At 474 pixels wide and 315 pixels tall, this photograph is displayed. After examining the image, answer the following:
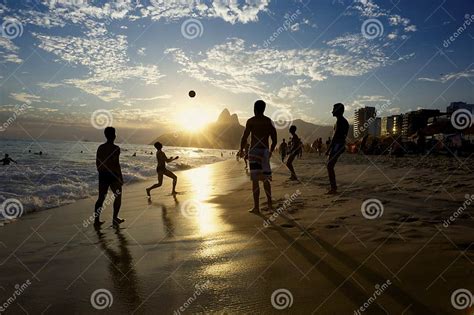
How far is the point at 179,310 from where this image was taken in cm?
246

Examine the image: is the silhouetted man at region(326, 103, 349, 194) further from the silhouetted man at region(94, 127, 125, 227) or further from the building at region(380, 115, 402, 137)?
the building at region(380, 115, 402, 137)

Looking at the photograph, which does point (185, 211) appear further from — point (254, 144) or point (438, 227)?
point (438, 227)

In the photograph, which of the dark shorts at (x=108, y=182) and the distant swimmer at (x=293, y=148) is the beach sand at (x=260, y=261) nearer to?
the dark shorts at (x=108, y=182)

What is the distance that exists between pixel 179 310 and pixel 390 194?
602cm

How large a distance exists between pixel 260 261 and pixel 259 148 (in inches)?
130

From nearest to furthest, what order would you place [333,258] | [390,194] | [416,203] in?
[333,258] < [416,203] < [390,194]

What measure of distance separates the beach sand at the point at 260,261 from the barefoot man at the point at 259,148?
0.73 meters

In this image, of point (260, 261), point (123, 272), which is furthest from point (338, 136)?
point (123, 272)

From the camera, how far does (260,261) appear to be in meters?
3.44

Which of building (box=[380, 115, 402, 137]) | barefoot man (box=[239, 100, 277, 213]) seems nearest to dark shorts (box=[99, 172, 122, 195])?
barefoot man (box=[239, 100, 277, 213])

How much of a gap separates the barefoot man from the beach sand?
733mm

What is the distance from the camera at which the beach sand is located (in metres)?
2.48

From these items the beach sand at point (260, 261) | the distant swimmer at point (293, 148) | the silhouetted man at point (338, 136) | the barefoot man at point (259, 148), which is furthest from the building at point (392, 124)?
the beach sand at point (260, 261)

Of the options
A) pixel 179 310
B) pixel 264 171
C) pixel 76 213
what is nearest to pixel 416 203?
pixel 264 171
